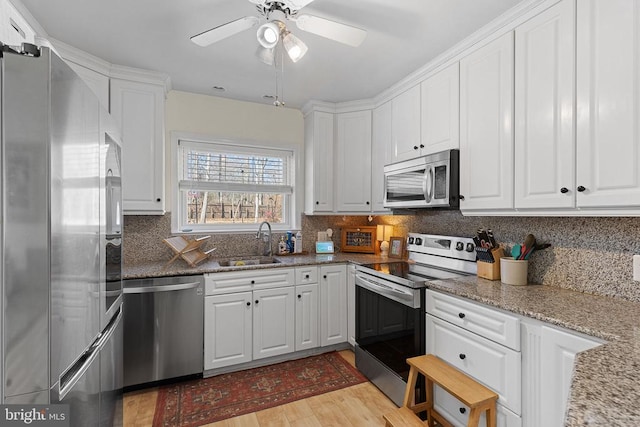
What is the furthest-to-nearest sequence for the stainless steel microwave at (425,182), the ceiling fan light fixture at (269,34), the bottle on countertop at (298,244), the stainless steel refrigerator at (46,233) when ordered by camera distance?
the bottle on countertop at (298,244)
the stainless steel microwave at (425,182)
the ceiling fan light fixture at (269,34)
the stainless steel refrigerator at (46,233)

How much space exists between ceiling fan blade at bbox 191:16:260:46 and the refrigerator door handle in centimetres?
145

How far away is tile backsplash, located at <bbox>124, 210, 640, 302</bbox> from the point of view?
60.4 inches

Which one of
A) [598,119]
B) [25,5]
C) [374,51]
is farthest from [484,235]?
[25,5]

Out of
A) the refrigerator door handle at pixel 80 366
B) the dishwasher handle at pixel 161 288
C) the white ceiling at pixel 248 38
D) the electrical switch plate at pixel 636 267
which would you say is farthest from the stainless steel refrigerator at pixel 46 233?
the electrical switch plate at pixel 636 267

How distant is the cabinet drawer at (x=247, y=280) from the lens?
2434 millimetres

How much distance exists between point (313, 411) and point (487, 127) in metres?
2.20

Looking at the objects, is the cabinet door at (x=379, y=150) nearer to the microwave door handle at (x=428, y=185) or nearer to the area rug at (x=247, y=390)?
the microwave door handle at (x=428, y=185)

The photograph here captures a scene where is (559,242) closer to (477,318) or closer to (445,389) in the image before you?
(477,318)

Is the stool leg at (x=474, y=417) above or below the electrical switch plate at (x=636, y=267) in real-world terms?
below

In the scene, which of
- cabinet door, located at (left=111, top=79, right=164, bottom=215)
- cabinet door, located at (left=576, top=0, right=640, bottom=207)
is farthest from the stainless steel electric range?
cabinet door, located at (left=111, top=79, right=164, bottom=215)

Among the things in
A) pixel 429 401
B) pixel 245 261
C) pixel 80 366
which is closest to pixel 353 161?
pixel 245 261

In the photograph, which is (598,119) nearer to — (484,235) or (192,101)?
(484,235)

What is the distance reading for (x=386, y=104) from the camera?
9.55 ft

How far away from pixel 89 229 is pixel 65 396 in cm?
50
